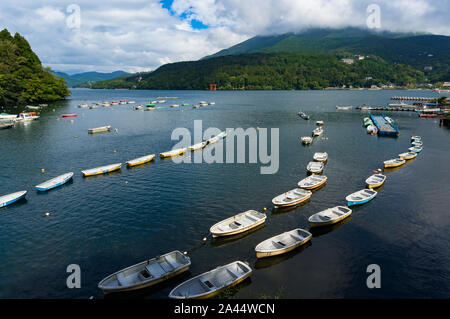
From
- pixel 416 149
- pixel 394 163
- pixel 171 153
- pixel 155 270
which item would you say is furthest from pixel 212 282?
pixel 416 149

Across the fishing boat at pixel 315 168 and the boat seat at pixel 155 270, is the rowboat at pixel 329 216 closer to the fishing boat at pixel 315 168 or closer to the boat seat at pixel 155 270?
the fishing boat at pixel 315 168

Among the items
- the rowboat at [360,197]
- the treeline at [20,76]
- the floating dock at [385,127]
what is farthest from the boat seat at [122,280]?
the treeline at [20,76]

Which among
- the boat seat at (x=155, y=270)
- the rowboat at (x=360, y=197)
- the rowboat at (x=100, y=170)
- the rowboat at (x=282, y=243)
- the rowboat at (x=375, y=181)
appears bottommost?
the boat seat at (x=155, y=270)

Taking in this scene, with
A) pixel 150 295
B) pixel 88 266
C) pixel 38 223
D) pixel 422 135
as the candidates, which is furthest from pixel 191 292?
pixel 422 135

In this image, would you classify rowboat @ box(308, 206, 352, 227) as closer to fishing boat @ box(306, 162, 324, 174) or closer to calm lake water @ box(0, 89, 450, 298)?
calm lake water @ box(0, 89, 450, 298)

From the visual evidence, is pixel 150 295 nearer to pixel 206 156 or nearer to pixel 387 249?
pixel 387 249
